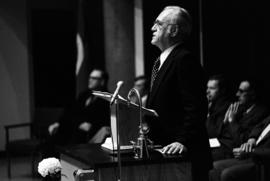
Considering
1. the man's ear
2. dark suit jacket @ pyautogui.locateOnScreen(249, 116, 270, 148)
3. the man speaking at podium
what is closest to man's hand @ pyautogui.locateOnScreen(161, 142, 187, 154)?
the man speaking at podium

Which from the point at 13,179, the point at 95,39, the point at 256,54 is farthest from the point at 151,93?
the point at 95,39

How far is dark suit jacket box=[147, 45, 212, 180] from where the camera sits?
3.30m

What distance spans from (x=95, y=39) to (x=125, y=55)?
2974 mm

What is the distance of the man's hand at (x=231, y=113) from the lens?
588 cm

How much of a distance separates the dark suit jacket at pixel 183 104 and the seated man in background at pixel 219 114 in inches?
92.6

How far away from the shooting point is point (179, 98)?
3391mm

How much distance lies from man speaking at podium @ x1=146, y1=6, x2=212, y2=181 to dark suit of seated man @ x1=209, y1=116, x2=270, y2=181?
1.73 metres

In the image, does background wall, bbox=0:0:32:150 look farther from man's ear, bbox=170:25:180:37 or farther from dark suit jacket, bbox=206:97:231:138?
man's ear, bbox=170:25:180:37

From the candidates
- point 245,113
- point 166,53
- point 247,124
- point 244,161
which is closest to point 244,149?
point 244,161

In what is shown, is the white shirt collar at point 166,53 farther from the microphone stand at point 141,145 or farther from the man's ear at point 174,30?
the microphone stand at point 141,145

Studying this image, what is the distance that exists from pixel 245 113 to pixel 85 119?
7.21ft

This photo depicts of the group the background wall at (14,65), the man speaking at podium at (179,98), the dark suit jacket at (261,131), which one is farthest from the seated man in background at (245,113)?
the background wall at (14,65)

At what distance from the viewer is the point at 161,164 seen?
3.20m

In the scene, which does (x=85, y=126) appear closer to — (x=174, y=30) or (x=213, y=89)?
(x=213, y=89)
